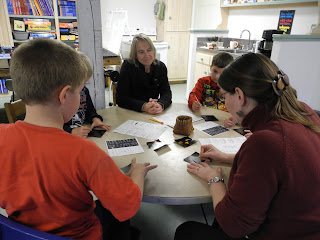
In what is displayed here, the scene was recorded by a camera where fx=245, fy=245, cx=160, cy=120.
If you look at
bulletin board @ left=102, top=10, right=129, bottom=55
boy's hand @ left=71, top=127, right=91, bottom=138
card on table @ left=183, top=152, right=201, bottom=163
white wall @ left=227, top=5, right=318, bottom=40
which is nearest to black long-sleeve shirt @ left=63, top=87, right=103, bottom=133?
boy's hand @ left=71, top=127, right=91, bottom=138

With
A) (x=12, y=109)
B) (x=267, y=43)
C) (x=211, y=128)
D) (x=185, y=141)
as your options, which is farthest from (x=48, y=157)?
(x=267, y=43)

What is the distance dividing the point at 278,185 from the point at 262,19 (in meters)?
4.02

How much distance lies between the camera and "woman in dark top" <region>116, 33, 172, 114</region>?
2016 mm

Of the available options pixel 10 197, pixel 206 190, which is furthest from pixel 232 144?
pixel 10 197

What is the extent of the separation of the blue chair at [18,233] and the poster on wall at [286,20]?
159 inches

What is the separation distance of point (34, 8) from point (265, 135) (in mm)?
4838

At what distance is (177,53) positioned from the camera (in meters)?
5.62

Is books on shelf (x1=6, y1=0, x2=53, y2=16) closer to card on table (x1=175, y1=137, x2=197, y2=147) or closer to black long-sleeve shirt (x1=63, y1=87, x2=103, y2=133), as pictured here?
black long-sleeve shirt (x1=63, y1=87, x2=103, y2=133)

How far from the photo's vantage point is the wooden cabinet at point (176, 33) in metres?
5.30

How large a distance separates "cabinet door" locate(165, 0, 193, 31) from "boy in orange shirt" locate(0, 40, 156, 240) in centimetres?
500

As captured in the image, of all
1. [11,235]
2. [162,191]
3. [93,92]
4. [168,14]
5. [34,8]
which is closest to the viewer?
[11,235]

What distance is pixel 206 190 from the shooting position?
3.19 feet

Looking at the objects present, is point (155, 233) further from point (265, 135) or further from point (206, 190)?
point (265, 135)

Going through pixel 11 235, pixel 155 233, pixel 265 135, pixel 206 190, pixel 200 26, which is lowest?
pixel 155 233
